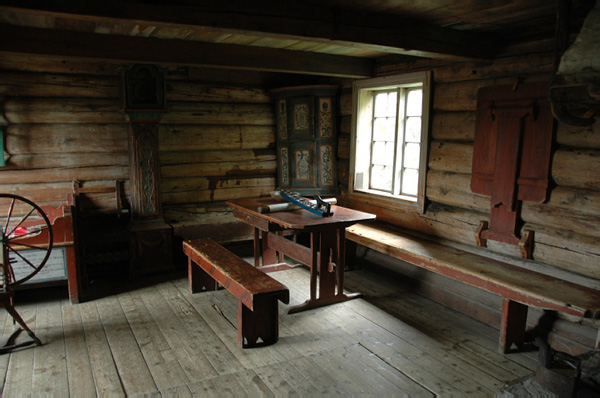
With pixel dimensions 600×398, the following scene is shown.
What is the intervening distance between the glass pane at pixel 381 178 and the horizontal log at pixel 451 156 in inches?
35.1

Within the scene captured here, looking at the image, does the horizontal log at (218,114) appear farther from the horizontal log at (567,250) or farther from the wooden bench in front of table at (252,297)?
the horizontal log at (567,250)

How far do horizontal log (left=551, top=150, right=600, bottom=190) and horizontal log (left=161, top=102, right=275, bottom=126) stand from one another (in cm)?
400

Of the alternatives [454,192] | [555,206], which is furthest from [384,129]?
[555,206]

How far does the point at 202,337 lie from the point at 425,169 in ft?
9.84

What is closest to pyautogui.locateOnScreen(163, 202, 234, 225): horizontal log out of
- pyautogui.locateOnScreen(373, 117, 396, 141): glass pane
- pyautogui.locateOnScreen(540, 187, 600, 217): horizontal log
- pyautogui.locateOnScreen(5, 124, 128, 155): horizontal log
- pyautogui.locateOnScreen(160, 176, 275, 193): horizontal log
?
pyautogui.locateOnScreen(160, 176, 275, 193): horizontal log

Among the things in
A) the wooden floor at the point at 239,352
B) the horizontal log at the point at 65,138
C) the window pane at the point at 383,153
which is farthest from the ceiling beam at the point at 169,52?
the wooden floor at the point at 239,352

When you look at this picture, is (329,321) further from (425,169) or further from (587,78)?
(587,78)

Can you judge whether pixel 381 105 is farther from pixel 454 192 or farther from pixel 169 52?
pixel 169 52

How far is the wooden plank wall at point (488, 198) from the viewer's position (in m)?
3.66

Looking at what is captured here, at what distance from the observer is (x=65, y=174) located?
5.57 metres

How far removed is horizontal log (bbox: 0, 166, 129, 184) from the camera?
210 inches

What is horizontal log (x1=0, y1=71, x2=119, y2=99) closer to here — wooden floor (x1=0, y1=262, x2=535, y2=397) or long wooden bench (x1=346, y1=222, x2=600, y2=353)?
wooden floor (x1=0, y1=262, x2=535, y2=397)

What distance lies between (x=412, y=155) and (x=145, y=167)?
10.7 ft

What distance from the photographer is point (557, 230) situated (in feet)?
12.8
